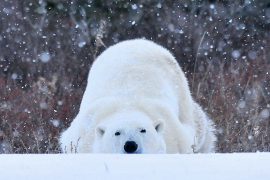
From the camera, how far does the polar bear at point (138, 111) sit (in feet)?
Result: 13.4

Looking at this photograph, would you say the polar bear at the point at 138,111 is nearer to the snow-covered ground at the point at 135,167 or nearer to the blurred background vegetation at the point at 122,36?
the blurred background vegetation at the point at 122,36

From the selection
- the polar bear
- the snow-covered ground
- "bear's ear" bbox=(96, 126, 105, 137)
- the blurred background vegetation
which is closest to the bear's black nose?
the polar bear

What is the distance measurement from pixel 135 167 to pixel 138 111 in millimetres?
3119

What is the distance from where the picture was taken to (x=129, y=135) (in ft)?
13.1

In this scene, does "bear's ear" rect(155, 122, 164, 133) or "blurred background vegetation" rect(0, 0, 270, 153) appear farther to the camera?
"blurred background vegetation" rect(0, 0, 270, 153)

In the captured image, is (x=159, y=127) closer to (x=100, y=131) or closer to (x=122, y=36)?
(x=100, y=131)

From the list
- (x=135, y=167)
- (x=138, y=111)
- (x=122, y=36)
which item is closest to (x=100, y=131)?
(x=138, y=111)

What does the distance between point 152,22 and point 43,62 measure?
72.3 inches

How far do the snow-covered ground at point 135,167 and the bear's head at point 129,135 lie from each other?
251 centimetres

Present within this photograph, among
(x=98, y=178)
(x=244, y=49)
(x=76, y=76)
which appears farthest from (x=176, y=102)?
(x=244, y=49)

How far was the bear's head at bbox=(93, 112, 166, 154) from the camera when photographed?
12.9ft

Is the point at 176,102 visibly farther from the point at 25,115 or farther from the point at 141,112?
the point at 25,115

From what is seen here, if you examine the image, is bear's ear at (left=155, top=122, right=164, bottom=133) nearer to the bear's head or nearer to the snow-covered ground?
the bear's head

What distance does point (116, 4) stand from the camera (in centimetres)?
976
